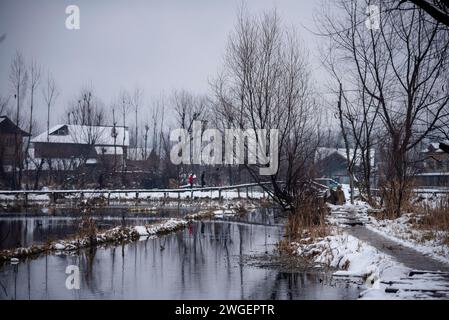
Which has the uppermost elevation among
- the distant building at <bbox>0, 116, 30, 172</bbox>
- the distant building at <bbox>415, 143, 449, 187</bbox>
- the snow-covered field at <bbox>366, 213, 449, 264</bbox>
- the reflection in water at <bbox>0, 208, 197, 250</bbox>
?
the distant building at <bbox>0, 116, 30, 172</bbox>

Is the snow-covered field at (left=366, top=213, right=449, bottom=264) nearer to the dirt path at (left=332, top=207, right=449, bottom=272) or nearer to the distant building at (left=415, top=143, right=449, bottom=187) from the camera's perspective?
the dirt path at (left=332, top=207, right=449, bottom=272)

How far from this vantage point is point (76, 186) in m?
35.6

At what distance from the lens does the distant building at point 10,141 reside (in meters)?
30.7

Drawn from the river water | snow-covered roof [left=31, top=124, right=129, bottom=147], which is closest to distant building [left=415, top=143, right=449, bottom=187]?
the river water

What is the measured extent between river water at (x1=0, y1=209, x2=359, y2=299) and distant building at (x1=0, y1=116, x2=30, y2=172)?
21.1 metres

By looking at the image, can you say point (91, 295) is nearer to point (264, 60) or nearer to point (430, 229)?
point (430, 229)

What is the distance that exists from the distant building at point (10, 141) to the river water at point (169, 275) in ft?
69.1

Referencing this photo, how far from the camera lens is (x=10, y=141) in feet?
111

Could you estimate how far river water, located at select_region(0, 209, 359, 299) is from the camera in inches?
288

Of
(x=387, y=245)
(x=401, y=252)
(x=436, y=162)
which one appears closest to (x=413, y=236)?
(x=387, y=245)

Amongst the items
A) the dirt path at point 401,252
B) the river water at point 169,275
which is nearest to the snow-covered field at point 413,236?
the dirt path at point 401,252

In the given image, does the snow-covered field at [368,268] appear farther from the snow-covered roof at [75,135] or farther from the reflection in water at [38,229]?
the snow-covered roof at [75,135]

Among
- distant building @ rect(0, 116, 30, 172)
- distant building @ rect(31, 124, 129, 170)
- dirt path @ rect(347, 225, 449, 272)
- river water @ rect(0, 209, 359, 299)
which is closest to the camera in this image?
river water @ rect(0, 209, 359, 299)
